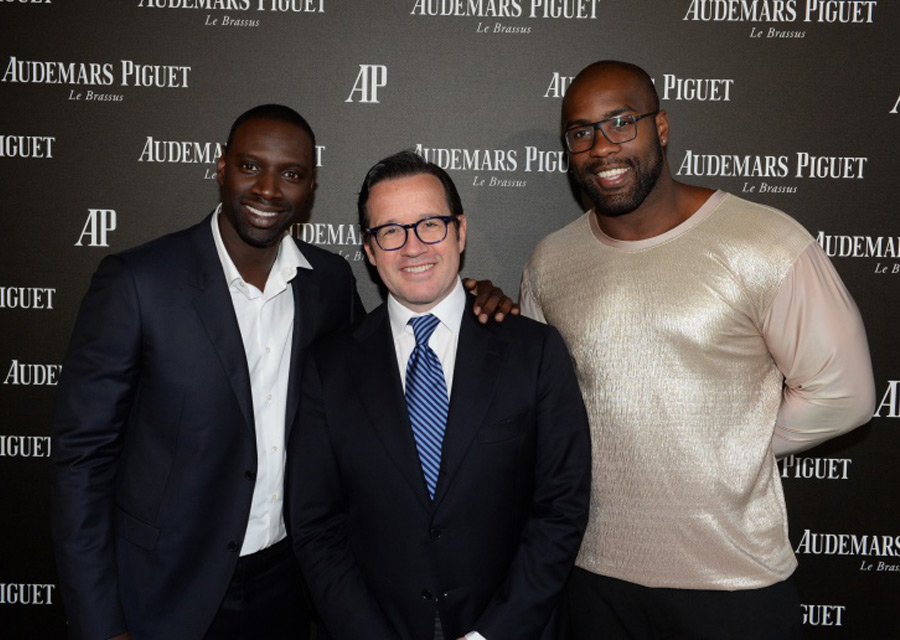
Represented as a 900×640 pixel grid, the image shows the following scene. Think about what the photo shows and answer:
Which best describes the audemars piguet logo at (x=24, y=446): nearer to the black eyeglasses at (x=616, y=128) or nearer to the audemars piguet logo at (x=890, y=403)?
the black eyeglasses at (x=616, y=128)

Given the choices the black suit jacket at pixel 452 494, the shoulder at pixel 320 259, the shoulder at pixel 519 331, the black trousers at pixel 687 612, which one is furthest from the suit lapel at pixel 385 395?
the black trousers at pixel 687 612

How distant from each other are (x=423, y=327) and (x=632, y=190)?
2.21ft

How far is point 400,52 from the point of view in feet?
9.43

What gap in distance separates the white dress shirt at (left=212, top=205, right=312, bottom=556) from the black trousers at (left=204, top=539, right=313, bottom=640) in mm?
51

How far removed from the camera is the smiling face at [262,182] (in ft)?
6.46

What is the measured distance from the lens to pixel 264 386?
1.99 meters

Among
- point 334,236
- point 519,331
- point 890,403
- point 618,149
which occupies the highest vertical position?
point 618,149

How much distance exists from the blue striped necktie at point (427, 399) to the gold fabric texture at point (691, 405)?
45 cm

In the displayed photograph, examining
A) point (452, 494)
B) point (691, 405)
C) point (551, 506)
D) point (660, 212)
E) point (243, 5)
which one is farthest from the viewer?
point (243, 5)

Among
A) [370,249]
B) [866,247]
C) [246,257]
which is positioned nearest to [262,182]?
[246,257]

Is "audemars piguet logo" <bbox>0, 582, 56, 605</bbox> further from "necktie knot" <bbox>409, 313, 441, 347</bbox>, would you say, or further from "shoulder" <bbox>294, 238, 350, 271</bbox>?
"necktie knot" <bbox>409, 313, 441, 347</bbox>

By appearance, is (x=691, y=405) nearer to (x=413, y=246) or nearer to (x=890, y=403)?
(x=413, y=246)

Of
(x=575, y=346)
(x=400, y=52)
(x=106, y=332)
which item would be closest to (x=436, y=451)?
(x=575, y=346)

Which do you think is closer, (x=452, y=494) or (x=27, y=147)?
(x=452, y=494)
